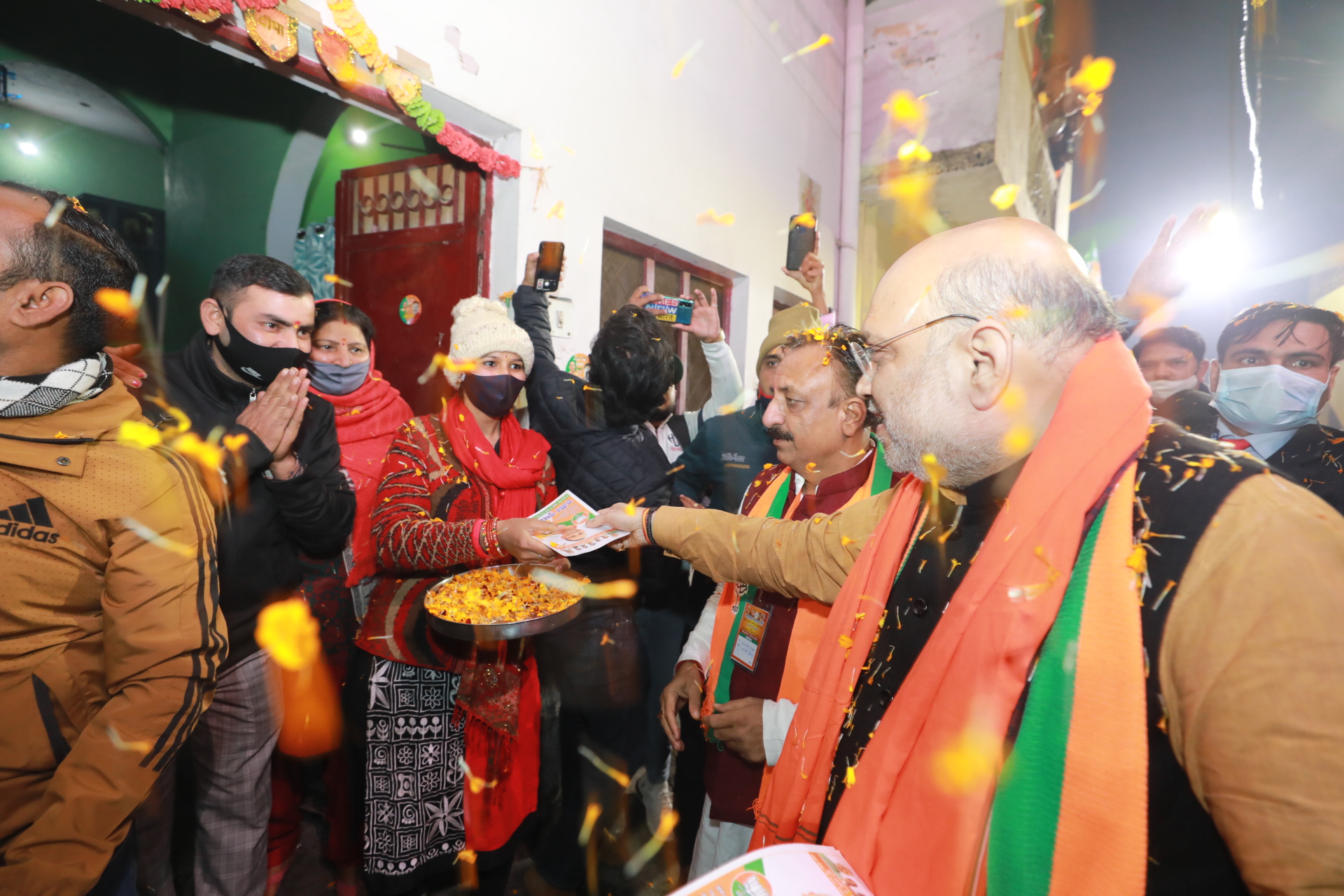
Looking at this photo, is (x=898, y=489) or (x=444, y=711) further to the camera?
(x=444, y=711)

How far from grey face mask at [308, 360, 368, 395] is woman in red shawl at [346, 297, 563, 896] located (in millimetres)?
701

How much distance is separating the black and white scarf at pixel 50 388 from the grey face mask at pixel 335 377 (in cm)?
147

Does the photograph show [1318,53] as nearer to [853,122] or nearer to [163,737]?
[853,122]

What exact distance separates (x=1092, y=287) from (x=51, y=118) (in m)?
7.60

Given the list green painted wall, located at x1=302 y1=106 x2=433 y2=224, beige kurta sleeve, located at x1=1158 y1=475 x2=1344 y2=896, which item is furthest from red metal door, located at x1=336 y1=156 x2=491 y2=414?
beige kurta sleeve, located at x1=1158 y1=475 x2=1344 y2=896

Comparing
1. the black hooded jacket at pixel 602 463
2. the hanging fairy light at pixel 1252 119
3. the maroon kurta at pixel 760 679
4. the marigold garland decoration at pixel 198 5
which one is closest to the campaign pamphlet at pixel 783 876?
the maroon kurta at pixel 760 679

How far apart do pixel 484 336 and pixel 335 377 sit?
0.84 m

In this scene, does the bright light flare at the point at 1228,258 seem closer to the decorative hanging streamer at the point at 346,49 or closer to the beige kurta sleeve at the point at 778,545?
the beige kurta sleeve at the point at 778,545

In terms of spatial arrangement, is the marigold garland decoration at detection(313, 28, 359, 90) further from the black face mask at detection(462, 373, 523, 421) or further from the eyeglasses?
the eyeglasses

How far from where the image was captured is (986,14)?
6984mm

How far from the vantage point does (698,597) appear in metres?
3.04

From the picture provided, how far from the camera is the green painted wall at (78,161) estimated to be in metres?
4.78

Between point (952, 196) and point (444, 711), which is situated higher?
point (952, 196)

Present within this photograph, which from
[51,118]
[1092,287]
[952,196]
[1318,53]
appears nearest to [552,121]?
[1092,287]
